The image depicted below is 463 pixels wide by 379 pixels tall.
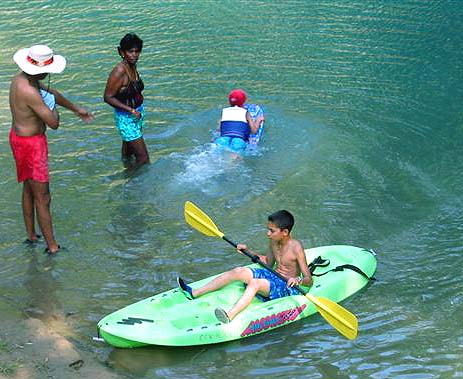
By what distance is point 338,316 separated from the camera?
5.84 m

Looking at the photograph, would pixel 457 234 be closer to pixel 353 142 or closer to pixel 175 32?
pixel 353 142

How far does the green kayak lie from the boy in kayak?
63 mm

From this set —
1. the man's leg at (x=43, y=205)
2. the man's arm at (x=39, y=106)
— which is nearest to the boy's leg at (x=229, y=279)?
the man's leg at (x=43, y=205)

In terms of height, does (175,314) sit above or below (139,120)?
below

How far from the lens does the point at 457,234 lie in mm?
7625

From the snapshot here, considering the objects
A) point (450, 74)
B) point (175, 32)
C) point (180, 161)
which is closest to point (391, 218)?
point (180, 161)

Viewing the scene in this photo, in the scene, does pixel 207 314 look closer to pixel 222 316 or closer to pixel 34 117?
pixel 222 316

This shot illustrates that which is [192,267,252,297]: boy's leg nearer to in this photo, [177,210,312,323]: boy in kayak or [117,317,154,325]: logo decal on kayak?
[177,210,312,323]: boy in kayak

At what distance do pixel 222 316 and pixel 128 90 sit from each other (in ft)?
10.3

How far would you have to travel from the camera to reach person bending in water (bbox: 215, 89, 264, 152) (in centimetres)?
917

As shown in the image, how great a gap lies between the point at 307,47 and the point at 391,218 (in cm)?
561

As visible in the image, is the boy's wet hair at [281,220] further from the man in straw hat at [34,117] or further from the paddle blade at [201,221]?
the man in straw hat at [34,117]

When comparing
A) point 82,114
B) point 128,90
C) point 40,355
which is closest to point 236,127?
point 128,90

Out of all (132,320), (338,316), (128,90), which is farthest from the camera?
(128,90)
